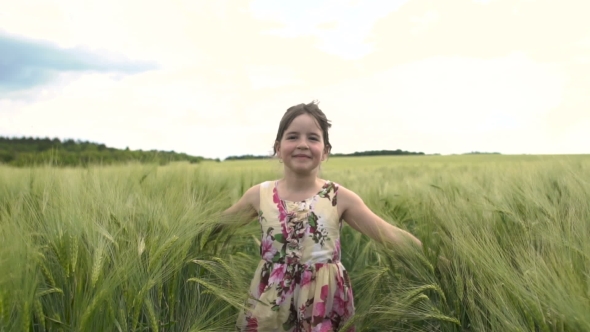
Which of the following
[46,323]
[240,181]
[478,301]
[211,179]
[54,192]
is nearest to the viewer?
[46,323]

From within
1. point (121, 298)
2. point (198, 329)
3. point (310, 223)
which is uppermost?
point (310, 223)

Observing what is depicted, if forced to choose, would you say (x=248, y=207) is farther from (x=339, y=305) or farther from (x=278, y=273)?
(x=339, y=305)

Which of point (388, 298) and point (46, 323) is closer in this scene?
point (46, 323)

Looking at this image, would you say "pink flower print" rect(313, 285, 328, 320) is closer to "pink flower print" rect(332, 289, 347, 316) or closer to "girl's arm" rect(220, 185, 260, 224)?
"pink flower print" rect(332, 289, 347, 316)

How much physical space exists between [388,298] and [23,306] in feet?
3.63

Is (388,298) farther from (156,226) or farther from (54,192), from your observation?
(54,192)

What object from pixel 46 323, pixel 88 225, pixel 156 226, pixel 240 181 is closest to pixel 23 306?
pixel 46 323

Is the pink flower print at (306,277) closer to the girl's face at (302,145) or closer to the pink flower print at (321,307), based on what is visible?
the pink flower print at (321,307)

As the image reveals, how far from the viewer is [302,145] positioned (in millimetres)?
2002

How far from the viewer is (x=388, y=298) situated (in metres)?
1.61

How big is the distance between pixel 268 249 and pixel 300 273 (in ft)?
0.60

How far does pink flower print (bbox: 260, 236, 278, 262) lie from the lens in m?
2.03

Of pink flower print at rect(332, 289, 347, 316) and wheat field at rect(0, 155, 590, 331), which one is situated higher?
wheat field at rect(0, 155, 590, 331)

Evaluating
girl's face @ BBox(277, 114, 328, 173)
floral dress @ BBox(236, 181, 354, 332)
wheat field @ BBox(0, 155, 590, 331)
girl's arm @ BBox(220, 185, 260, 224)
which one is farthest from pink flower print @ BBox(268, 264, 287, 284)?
girl's face @ BBox(277, 114, 328, 173)
